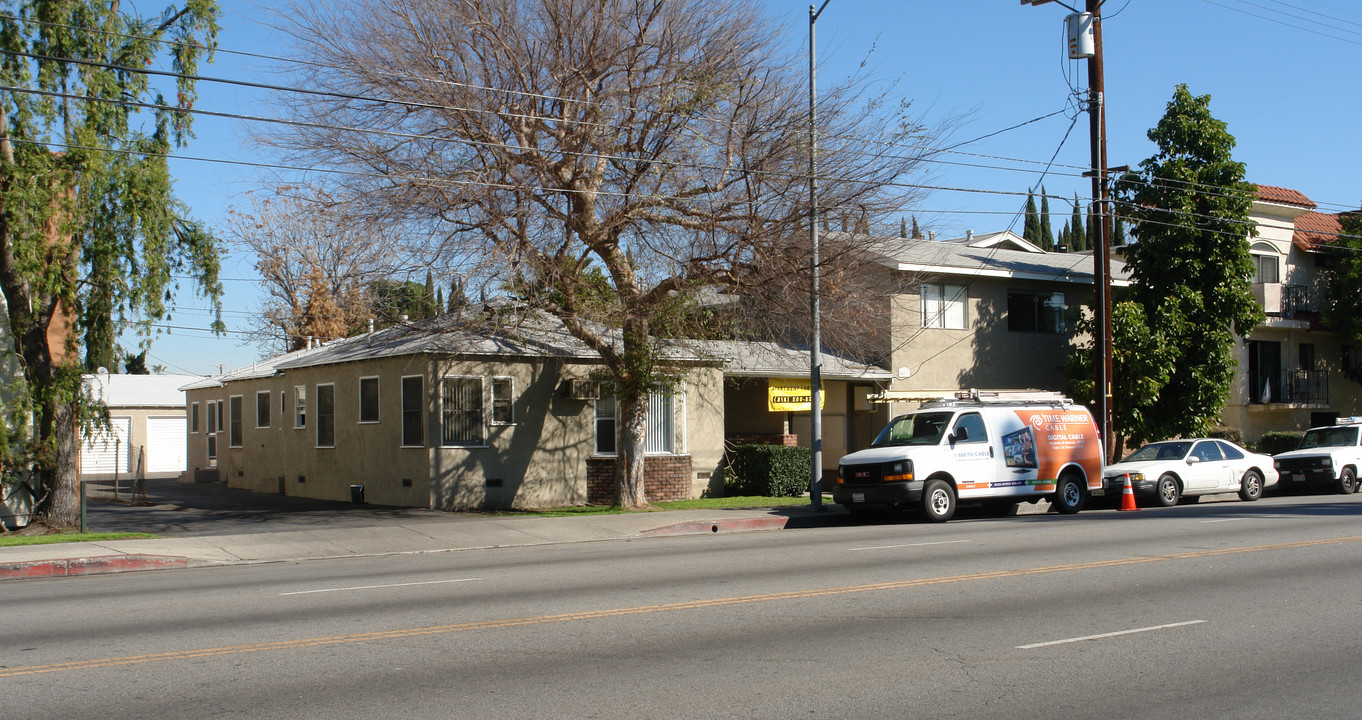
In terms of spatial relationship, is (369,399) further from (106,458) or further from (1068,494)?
(106,458)

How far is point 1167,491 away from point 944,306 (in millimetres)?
Answer: 8581

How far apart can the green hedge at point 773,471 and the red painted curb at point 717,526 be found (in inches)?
203

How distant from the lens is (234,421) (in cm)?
3297

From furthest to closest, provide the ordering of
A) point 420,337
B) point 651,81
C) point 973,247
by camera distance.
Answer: point 973,247 → point 420,337 → point 651,81

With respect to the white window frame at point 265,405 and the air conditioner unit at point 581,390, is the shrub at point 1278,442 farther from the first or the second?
the white window frame at point 265,405

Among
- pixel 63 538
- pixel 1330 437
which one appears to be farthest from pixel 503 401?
pixel 1330 437

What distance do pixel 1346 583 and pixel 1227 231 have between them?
70.1 ft

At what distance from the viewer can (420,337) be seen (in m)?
22.4

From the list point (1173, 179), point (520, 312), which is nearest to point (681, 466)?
point (520, 312)

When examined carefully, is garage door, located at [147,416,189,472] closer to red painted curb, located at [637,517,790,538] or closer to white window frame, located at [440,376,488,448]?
white window frame, located at [440,376,488,448]

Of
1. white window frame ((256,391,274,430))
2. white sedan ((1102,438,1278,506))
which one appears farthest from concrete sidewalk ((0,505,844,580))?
white window frame ((256,391,274,430))

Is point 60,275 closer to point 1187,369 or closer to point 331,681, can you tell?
point 331,681

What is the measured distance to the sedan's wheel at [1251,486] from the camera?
23359 mm

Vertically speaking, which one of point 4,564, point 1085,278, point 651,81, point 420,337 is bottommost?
point 4,564
